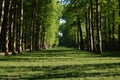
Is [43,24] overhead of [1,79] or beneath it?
overhead

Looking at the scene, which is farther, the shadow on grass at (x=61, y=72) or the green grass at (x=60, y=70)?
the shadow on grass at (x=61, y=72)

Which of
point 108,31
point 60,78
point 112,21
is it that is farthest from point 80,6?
point 60,78

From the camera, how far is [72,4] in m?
67.1

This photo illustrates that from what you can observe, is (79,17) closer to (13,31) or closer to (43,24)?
(43,24)

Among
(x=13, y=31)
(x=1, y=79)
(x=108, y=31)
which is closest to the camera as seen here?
(x=1, y=79)

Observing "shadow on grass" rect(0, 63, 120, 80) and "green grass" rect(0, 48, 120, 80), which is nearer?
"green grass" rect(0, 48, 120, 80)

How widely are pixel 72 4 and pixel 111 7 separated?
Answer: 24.8 feet

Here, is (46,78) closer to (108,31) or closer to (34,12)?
(34,12)

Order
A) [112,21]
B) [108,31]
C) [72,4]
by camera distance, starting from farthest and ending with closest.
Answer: [108,31]
[112,21]
[72,4]

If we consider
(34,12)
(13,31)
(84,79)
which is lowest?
(84,79)

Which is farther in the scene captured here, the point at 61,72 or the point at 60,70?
the point at 60,70

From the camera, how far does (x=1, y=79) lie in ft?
52.7

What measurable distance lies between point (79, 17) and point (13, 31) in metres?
22.0

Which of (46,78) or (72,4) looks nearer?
(46,78)
